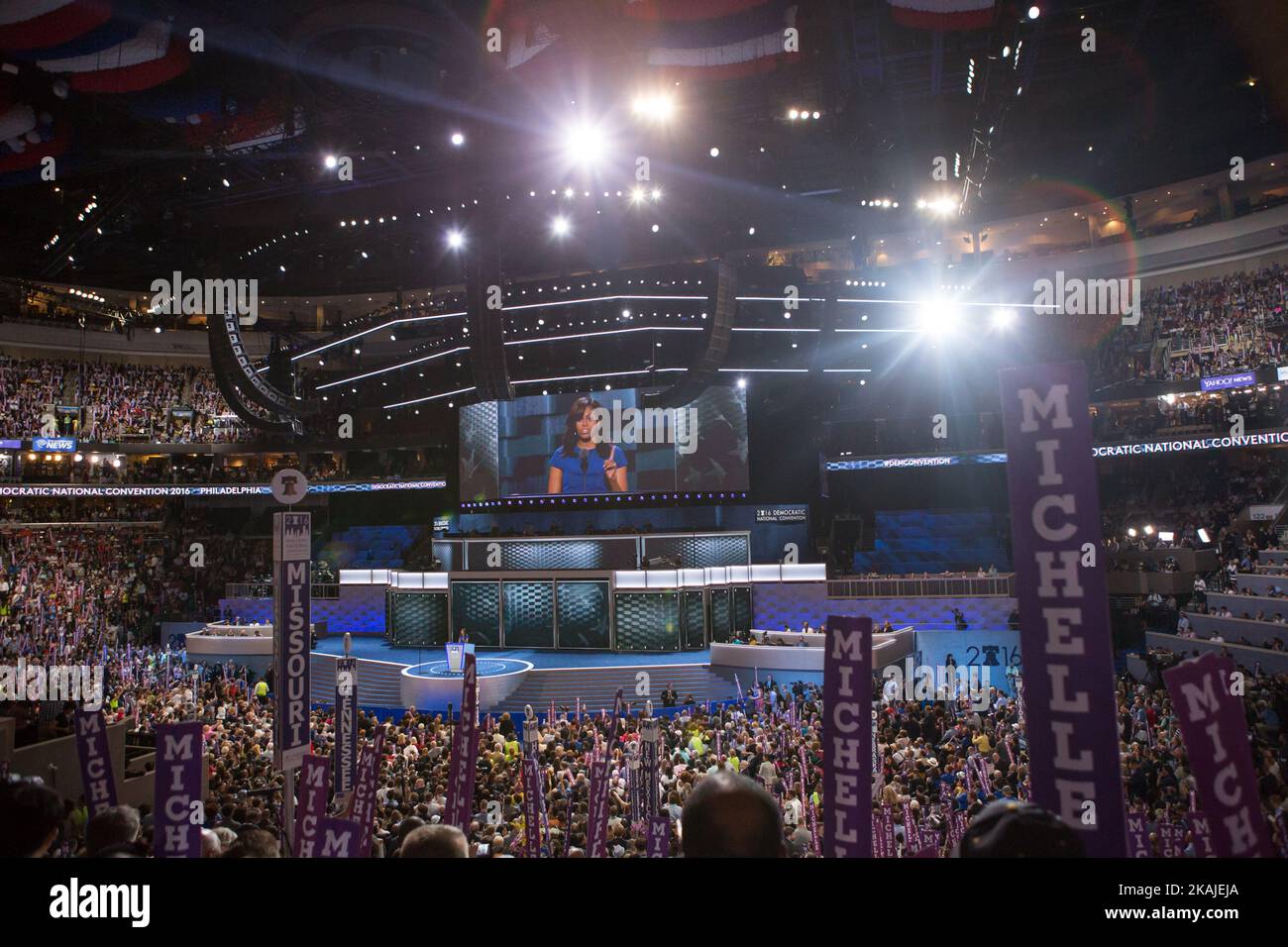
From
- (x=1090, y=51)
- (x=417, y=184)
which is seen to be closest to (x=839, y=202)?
Answer: (x=1090, y=51)

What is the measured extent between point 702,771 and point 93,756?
23.8 ft

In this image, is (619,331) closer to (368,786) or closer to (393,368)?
(393,368)

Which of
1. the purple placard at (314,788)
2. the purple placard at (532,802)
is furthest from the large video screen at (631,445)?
the purple placard at (314,788)

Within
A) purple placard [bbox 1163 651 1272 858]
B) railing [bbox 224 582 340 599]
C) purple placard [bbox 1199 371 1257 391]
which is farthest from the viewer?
railing [bbox 224 582 340 599]

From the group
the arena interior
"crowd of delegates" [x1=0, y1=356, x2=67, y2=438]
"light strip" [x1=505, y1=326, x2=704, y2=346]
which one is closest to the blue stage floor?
the arena interior

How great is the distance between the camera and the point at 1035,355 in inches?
1112

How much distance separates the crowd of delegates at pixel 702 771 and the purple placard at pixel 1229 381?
521 inches

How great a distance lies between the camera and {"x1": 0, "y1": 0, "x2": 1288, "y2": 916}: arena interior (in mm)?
5375

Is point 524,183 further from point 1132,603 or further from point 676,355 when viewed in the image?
point 1132,603

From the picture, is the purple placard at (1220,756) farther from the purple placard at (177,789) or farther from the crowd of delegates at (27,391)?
the crowd of delegates at (27,391)

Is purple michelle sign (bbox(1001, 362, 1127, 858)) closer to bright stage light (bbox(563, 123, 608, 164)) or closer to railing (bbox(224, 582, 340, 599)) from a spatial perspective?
bright stage light (bbox(563, 123, 608, 164))

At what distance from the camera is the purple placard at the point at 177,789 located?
446 centimetres

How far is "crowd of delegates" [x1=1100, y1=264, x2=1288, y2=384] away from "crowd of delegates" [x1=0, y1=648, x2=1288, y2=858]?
51.6 feet

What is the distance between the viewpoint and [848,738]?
3555 mm
